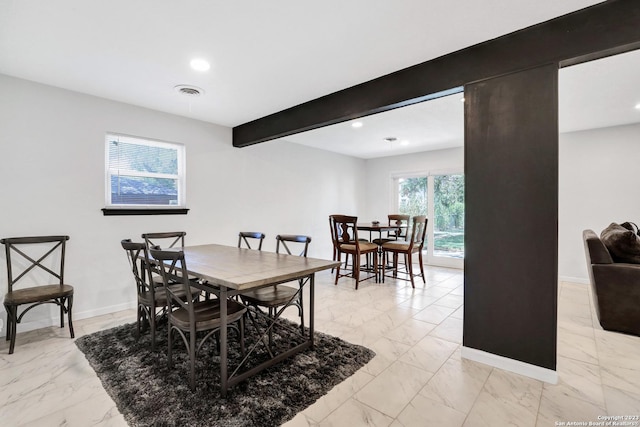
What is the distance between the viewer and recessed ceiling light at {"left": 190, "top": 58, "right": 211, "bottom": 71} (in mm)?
2479

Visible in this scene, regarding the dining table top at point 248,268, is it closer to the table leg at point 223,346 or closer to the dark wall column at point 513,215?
the table leg at point 223,346

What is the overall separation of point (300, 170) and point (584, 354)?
4.55 m

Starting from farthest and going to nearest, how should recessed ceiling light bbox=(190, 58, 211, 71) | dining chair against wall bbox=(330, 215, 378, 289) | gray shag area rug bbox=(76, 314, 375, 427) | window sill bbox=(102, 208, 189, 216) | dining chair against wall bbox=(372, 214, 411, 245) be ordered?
dining chair against wall bbox=(372, 214, 411, 245), dining chair against wall bbox=(330, 215, 378, 289), window sill bbox=(102, 208, 189, 216), recessed ceiling light bbox=(190, 58, 211, 71), gray shag area rug bbox=(76, 314, 375, 427)

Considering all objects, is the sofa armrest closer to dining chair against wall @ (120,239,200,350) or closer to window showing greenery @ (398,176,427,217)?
window showing greenery @ (398,176,427,217)

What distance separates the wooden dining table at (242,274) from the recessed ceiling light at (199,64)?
5.57ft

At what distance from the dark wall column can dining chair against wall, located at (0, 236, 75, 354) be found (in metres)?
3.54

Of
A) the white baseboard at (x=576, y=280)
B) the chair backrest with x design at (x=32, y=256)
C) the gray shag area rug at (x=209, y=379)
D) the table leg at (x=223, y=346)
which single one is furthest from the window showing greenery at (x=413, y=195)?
the chair backrest with x design at (x=32, y=256)

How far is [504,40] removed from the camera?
2.06 meters

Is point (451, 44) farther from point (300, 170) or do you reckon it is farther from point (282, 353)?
point (300, 170)

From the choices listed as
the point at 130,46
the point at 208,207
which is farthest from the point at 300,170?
the point at 130,46

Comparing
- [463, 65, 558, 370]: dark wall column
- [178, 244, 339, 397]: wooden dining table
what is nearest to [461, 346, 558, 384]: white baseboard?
[463, 65, 558, 370]: dark wall column

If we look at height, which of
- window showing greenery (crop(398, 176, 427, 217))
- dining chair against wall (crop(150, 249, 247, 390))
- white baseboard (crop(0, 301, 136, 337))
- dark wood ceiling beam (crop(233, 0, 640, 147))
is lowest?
white baseboard (crop(0, 301, 136, 337))

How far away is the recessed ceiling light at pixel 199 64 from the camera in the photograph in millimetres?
2479

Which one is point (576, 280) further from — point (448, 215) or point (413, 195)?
point (413, 195)
